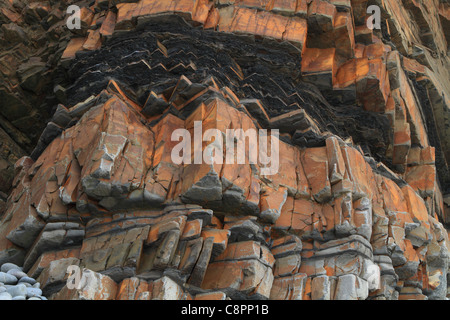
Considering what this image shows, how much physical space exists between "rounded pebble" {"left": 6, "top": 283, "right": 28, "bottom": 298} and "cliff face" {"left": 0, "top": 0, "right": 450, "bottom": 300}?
88cm

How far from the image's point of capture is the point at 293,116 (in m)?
19.8

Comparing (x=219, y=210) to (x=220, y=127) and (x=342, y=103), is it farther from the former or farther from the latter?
(x=342, y=103)

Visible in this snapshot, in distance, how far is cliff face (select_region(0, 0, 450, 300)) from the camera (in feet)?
51.3

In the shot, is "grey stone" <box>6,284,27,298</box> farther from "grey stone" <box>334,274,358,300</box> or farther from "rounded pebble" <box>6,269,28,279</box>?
"grey stone" <box>334,274,358,300</box>

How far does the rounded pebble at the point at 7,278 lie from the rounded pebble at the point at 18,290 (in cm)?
69

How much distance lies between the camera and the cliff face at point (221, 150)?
616 inches

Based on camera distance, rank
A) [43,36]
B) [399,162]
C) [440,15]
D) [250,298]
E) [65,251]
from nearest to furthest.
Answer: [250,298] → [65,251] → [399,162] → [43,36] → [440,15]

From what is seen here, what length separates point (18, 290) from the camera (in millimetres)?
13961

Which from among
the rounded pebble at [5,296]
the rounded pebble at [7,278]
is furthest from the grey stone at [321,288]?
the rounded pebble at [7,278]

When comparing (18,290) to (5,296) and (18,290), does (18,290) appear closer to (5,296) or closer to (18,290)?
(18,290)

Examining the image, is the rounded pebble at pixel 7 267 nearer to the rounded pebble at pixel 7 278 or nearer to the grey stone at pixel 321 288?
the rounded pebble at pixel 7 278

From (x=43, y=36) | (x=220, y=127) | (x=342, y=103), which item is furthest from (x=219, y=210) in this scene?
(x=43, y=36)

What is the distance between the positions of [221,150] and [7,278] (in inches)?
261

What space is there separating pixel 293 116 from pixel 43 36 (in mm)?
13063
